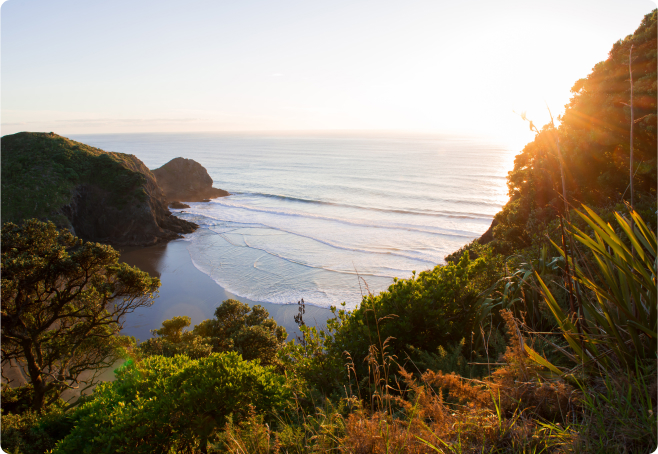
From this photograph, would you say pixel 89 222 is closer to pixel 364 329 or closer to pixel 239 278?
pixel 239 278

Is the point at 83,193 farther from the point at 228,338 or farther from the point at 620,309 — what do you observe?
the point at 620,309

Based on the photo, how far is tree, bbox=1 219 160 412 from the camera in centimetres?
761

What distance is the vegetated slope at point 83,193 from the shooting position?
969 inches

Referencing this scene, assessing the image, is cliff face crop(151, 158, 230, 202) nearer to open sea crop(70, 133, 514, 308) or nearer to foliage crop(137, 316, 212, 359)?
open sea crop(70, 133, 514, 308)

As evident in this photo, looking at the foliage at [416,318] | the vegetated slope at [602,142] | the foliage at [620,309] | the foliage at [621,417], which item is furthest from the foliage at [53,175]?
the foliage at [621,417]

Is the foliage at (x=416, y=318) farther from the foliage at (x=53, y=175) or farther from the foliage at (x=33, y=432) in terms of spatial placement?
the foliage at (x=53, y=175)

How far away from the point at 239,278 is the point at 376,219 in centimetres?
1652

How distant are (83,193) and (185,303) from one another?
17589mm

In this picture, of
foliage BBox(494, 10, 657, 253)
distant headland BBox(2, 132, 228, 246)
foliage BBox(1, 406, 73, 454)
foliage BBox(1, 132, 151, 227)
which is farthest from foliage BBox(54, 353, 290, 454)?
foliage BBox(1, 132, 151, 227)

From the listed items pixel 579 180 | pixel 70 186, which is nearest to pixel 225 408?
pixel 579 180

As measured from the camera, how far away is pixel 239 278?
770 inches

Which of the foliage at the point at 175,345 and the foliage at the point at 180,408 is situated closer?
the foliage at the point at 180,408

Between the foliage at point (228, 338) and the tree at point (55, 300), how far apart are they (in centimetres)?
142

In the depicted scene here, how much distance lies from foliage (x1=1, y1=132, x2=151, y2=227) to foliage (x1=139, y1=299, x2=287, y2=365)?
60.5ft
